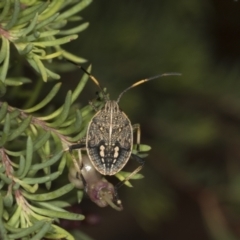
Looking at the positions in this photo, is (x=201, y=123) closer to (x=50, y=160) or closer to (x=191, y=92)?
(x=191, y=92)

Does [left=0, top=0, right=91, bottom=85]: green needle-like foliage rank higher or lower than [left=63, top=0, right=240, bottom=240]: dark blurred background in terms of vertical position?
higher

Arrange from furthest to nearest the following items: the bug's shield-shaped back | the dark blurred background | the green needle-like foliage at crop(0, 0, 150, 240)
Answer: the dark blurred background → the bug's shield-shaped back → the green needle-like foliage at crop(0, 0, 150, 240)

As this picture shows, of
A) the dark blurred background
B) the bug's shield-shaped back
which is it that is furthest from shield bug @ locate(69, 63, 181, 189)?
the dark blurred background

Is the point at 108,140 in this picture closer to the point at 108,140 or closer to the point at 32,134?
the point at 108,140

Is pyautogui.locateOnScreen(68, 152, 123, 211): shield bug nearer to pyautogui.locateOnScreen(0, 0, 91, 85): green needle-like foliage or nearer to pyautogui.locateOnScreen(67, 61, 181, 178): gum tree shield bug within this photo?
pyautogui.locateOnScreen(67, 61, 181, 178): gum tree shield bug

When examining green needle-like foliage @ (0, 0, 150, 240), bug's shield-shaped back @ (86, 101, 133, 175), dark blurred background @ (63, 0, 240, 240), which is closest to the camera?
green needle-like foliage @ (0, 0, 150, 240)
